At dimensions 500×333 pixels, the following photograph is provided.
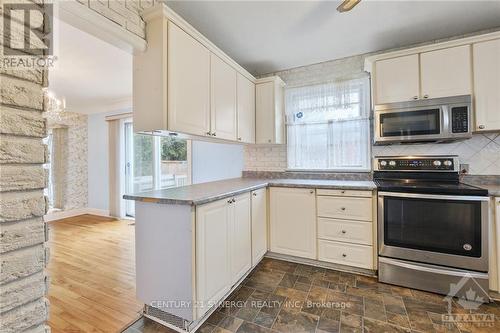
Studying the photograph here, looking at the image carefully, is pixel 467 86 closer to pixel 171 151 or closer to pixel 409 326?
pixel 409 326

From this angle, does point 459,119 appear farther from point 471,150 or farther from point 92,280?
point 92,280

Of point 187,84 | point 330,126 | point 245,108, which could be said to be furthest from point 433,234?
point 187,84

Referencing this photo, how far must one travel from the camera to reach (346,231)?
2291 millimetres

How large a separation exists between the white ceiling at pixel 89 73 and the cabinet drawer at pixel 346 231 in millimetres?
2909

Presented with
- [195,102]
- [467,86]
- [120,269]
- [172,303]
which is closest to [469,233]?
[467,86]

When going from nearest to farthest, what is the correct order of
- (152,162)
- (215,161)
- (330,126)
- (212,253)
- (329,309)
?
1. (212,253)
2. (329,309)
3. (330,126)
4. (215,161)
5. (152,162)

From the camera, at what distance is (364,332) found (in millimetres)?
1518

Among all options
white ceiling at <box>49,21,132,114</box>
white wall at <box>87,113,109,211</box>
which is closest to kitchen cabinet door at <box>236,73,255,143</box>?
white ceiling at <box>49,21,132,114</box>

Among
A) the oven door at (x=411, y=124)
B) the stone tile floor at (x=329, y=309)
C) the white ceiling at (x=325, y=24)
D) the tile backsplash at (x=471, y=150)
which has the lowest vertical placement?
the stone tile floor at (x=329, y=309)

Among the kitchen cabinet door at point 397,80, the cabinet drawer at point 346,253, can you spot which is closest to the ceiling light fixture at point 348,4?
the kitchen cabinet door at point 397,80

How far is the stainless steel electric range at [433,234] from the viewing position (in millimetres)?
1831

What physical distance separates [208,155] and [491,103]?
3135 millimetres

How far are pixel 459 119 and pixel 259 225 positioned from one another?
6.85 ft

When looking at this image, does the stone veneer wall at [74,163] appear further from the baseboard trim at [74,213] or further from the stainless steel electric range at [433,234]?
the stainless steel electric range at [433,234]
